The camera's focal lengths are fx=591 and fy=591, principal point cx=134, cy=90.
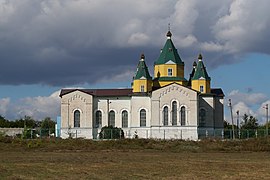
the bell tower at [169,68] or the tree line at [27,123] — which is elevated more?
the bell tower at [169,68]

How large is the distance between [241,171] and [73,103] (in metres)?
64.0

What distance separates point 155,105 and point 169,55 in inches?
376

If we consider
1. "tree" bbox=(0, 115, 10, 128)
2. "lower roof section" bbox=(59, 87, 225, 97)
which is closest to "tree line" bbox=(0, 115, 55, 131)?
"tree" bbox=(0, 115, 10, 128)

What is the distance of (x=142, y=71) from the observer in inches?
3551

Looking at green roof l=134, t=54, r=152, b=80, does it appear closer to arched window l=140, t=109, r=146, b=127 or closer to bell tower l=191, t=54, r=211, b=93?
arched window l=140, t=109, r=146, b=127

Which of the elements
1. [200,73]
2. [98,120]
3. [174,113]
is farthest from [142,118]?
[200,73]

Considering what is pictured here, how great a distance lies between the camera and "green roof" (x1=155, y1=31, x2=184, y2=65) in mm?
91294

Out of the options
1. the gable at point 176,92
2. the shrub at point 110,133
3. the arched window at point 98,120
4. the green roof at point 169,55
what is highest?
the green roof at point 169,55

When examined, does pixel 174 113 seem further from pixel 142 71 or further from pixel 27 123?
pixel 27 123

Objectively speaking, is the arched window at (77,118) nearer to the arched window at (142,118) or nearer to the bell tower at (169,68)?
the arched window at (142,118)

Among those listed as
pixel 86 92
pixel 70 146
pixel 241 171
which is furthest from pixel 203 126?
pixel 241 171

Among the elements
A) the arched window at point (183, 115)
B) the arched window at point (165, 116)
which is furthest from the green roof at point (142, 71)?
the arched window at point (183, 115)

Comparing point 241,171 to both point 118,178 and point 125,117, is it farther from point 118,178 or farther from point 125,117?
point 125,117

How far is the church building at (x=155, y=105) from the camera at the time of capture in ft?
281
